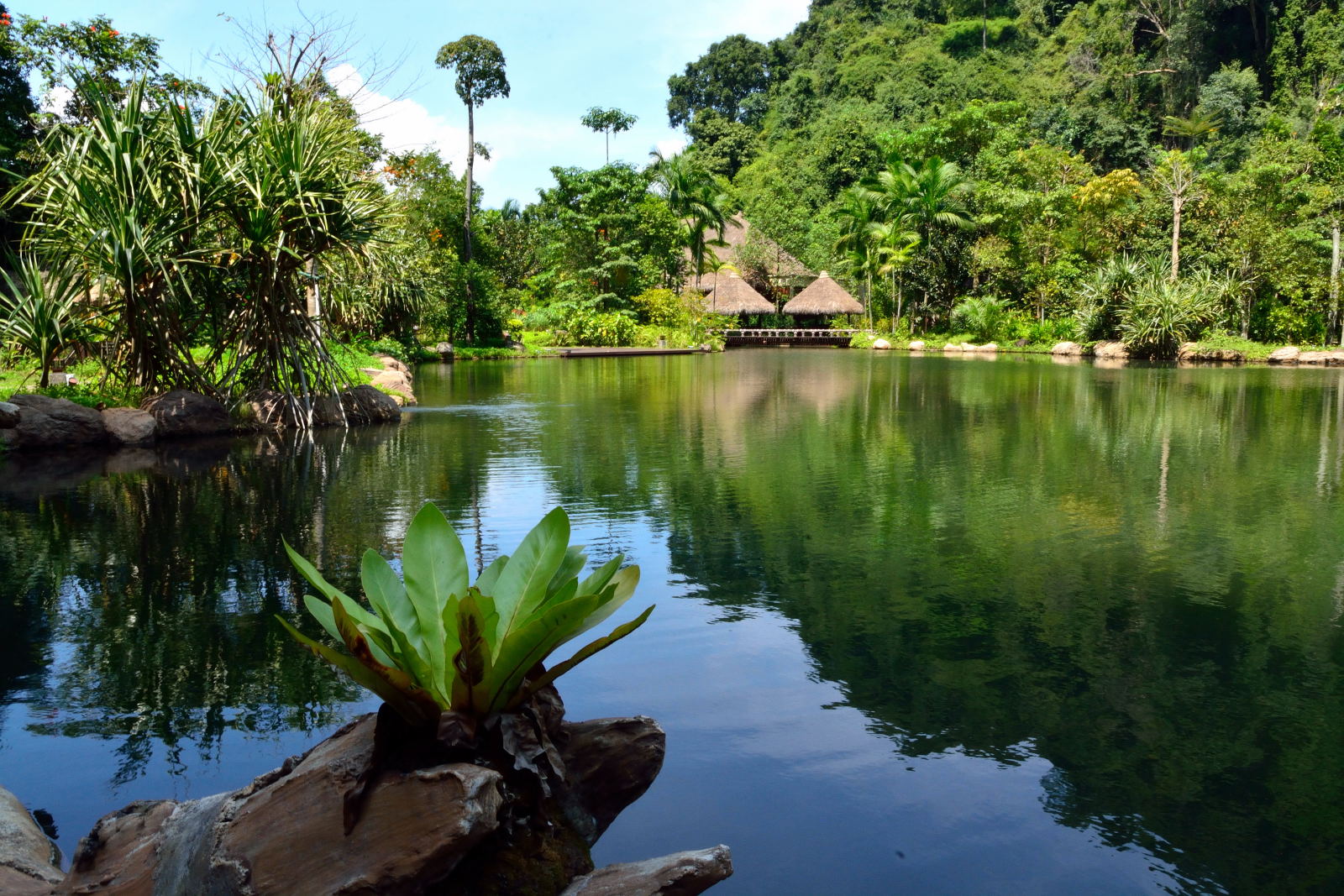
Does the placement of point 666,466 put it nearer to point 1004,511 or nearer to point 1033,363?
point 1004,511

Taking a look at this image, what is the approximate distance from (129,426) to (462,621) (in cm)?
1009

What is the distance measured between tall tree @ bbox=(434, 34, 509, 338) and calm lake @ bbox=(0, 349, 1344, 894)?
27.2 meters

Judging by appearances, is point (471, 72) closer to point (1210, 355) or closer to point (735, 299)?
point (735, 299)

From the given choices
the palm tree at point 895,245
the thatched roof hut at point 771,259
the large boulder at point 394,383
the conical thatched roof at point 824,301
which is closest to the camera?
the large boulder at point 394,383

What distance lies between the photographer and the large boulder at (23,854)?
208 cm

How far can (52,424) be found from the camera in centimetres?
976

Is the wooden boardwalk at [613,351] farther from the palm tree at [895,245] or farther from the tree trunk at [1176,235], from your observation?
the tree trunk at [1176,235]

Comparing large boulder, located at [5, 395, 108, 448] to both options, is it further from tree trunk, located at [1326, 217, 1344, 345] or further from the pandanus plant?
tree trunk, located at [1326, 217, 1344, 345]

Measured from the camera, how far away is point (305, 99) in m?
12.2

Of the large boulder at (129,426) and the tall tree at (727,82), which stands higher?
the tall tree at (727,82)

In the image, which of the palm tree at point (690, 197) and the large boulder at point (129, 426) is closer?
the large boulder at point (129, 426)

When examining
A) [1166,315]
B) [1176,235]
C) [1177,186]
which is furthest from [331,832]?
[1177,186]

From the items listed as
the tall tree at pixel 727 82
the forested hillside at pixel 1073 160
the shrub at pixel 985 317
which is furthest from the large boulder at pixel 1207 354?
the tall tree at pixel 727 82

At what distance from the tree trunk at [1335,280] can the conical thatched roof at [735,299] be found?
22.1 m
